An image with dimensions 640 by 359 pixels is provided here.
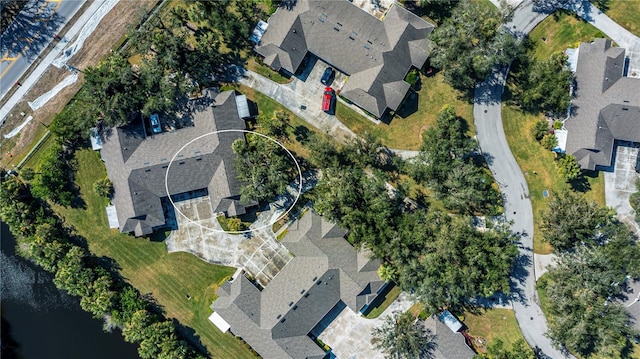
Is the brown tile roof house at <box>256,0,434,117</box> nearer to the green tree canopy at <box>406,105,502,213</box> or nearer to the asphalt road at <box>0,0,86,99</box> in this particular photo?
the green tree canopy at <box>406,105,502,213</box>

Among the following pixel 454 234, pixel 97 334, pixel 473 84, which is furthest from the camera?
pixel 97 334

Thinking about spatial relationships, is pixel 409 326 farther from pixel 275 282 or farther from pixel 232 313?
pixel 232 313

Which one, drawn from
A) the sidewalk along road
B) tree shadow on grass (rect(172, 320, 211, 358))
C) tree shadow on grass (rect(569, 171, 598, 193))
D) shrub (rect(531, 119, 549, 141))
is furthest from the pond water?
tree shadow on grass (rect(569, 171, 598, 193))

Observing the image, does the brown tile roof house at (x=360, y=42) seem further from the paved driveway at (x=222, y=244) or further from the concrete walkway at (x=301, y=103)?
the paved driveway at (x=222, y=244)

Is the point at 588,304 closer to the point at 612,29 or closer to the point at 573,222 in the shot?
the point at 573,222

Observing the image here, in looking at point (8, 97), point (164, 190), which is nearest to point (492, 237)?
point (164, 190)

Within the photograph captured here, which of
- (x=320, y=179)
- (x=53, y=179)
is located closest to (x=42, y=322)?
(x=53, y=179)

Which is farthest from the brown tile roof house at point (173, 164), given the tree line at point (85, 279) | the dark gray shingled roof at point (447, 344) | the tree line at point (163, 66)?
the dark gray shingled roof at point (447, 344)
